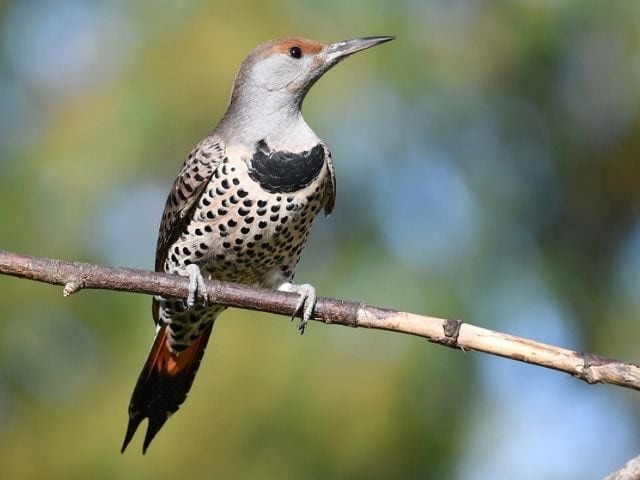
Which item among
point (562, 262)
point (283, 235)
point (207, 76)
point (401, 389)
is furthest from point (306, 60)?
point (562, 262)

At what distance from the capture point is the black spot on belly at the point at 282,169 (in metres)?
4.07

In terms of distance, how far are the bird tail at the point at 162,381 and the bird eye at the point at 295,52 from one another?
116 centimetres

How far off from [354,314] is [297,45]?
4.95ft

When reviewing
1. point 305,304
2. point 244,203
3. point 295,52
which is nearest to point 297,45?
point 295,52

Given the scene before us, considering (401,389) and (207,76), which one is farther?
(207,76)

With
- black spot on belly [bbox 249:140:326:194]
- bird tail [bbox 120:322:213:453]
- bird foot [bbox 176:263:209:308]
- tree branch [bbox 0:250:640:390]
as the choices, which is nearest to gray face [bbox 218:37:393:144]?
black spot on belly [bbox 249:140:326:194]

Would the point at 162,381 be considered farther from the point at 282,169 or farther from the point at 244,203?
the point at 282,169

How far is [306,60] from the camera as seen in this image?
14.5 ft

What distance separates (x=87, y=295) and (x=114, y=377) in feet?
1.45

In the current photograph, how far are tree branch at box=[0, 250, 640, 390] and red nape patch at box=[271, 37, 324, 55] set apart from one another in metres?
1.29

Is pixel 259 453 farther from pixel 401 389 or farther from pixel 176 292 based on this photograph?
pixel 176 292

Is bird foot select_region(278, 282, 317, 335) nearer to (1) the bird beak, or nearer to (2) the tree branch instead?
(2) the tree branch

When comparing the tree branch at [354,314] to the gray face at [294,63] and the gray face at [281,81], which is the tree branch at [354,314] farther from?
the gray face at [294,63]

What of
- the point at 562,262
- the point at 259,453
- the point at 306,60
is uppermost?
the point at 562,262
